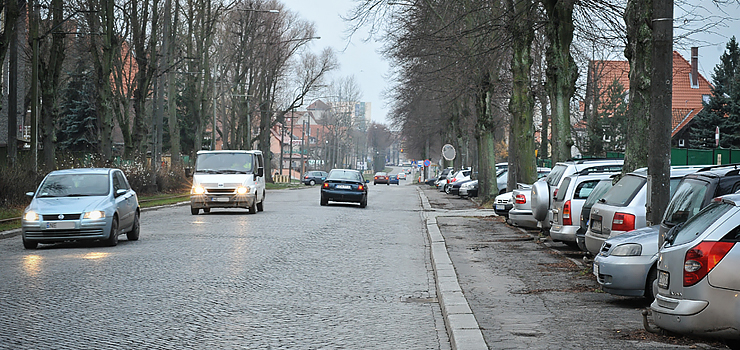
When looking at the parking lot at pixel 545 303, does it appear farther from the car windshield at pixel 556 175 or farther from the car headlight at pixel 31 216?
the car headlight at pixel 31 216

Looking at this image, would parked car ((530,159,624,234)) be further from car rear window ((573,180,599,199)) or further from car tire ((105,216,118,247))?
car tire ((105,216,118,247))

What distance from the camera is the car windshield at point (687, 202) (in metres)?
8.24

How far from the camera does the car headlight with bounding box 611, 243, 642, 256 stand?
9.12 metres

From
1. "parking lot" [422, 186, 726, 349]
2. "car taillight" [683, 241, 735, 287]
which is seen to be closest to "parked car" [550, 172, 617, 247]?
"parking lot" [422, 186, 726, 349]

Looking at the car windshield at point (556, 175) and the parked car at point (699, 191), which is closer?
the parked car at point (699, 191)

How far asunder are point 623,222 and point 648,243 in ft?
6.47

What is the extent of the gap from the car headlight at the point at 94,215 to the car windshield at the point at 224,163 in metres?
10.7

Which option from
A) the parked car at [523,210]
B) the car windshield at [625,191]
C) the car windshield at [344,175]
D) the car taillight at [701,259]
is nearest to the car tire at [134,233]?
the parked car at [523,210]

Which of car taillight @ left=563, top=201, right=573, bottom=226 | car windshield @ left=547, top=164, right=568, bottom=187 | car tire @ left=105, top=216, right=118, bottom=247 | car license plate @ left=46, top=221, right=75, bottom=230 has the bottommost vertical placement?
car tire @ left=105, top=216, right=118, bottom=247

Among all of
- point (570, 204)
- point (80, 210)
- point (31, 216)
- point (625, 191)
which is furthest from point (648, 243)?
point (31, 216)

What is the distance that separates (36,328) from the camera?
795 centimetres

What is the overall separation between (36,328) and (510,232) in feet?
46.5

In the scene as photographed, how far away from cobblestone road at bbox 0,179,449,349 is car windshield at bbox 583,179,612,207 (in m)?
2.60

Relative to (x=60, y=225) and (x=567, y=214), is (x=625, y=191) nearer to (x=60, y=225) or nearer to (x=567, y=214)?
(x=567, y=214)
